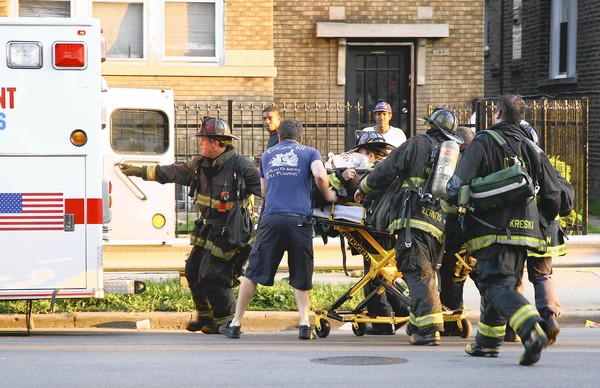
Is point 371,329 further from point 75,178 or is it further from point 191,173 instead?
point 75,178

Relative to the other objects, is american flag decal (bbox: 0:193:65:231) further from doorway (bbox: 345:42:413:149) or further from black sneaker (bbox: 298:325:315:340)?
doorway (bbox: 345:42:413:149)

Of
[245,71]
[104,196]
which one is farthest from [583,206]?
[104,196]

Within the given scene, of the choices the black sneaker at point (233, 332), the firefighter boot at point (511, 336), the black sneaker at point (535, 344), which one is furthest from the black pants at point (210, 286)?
the black sneaker at point (535, 344)

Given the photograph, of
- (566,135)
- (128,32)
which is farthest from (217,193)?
(128,32)

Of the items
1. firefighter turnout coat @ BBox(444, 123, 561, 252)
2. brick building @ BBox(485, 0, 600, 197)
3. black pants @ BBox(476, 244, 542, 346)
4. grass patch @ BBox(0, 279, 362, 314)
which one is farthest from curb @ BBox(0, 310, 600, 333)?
brick building @ BBox(485, 0, 600, 197)

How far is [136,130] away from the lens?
1233 centimetres

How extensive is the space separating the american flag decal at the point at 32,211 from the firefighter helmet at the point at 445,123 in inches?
113

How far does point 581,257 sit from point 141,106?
17.2 feet

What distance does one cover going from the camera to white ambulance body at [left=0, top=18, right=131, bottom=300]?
909cm

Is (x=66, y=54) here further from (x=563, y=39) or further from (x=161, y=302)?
(x=563, y=39)

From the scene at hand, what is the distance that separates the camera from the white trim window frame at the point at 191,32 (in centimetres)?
1642

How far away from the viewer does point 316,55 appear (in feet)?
58.9

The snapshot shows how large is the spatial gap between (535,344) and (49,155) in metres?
3.93

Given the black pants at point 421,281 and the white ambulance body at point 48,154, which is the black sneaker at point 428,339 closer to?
the black pants at point 421,281
